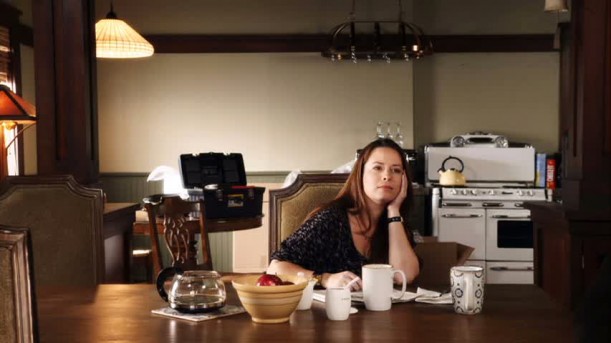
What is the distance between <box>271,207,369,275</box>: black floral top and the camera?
2625 millimetres

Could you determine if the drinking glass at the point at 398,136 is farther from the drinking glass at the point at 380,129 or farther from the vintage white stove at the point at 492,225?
the vintage white stove at the point at 492,225

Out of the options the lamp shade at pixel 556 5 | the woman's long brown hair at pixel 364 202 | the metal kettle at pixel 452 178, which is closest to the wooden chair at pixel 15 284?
the woman's long brown hair at pixel 364 202

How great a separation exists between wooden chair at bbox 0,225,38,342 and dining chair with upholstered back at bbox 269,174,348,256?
1.72m

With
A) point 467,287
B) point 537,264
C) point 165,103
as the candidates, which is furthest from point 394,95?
point 467,287

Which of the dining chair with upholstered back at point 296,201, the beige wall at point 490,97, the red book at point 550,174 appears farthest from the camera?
the beige wall at point 490,97

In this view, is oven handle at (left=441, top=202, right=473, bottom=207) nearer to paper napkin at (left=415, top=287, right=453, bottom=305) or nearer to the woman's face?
the woman's face

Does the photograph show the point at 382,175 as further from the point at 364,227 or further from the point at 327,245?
the point at 327,245

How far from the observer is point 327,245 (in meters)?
2.65

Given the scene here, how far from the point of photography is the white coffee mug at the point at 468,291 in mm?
1921

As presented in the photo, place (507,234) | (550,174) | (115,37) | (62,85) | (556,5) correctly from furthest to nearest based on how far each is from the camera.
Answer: (550,174), (507,234), (115,37), (556,5), (62,85)

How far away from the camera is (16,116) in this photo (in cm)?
435

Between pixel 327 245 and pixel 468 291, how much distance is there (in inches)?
31.7

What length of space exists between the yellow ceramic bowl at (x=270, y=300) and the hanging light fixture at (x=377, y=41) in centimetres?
495

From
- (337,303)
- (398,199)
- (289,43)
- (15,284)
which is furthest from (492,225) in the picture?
(15,284)
